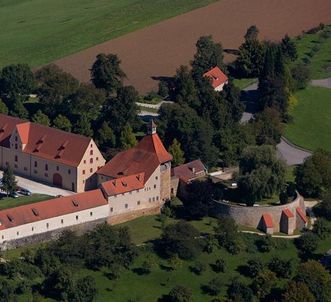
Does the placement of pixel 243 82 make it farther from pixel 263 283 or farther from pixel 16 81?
pixel 263 283

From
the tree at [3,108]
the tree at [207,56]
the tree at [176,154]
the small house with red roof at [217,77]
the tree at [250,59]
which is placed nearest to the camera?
the tree at [176,154]

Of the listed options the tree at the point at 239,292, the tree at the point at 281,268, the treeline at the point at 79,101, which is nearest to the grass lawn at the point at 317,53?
the treeline at the point at 79,101

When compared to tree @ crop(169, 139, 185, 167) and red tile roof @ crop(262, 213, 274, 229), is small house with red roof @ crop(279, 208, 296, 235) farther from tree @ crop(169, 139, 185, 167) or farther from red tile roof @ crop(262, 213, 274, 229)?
tree @ crop(169, 139, 185, 167)

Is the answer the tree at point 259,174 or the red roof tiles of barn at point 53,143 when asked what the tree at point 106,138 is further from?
the tree at point 259,174

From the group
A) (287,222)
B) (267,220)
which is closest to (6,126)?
(267,220)

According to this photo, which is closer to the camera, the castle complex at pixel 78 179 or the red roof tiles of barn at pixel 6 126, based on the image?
the castle complex at pixel 78 179

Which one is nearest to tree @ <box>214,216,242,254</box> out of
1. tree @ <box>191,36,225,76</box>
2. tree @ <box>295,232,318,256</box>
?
tree @ <box>295,232,318,256</box>

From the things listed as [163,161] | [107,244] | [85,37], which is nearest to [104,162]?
[163,161]
